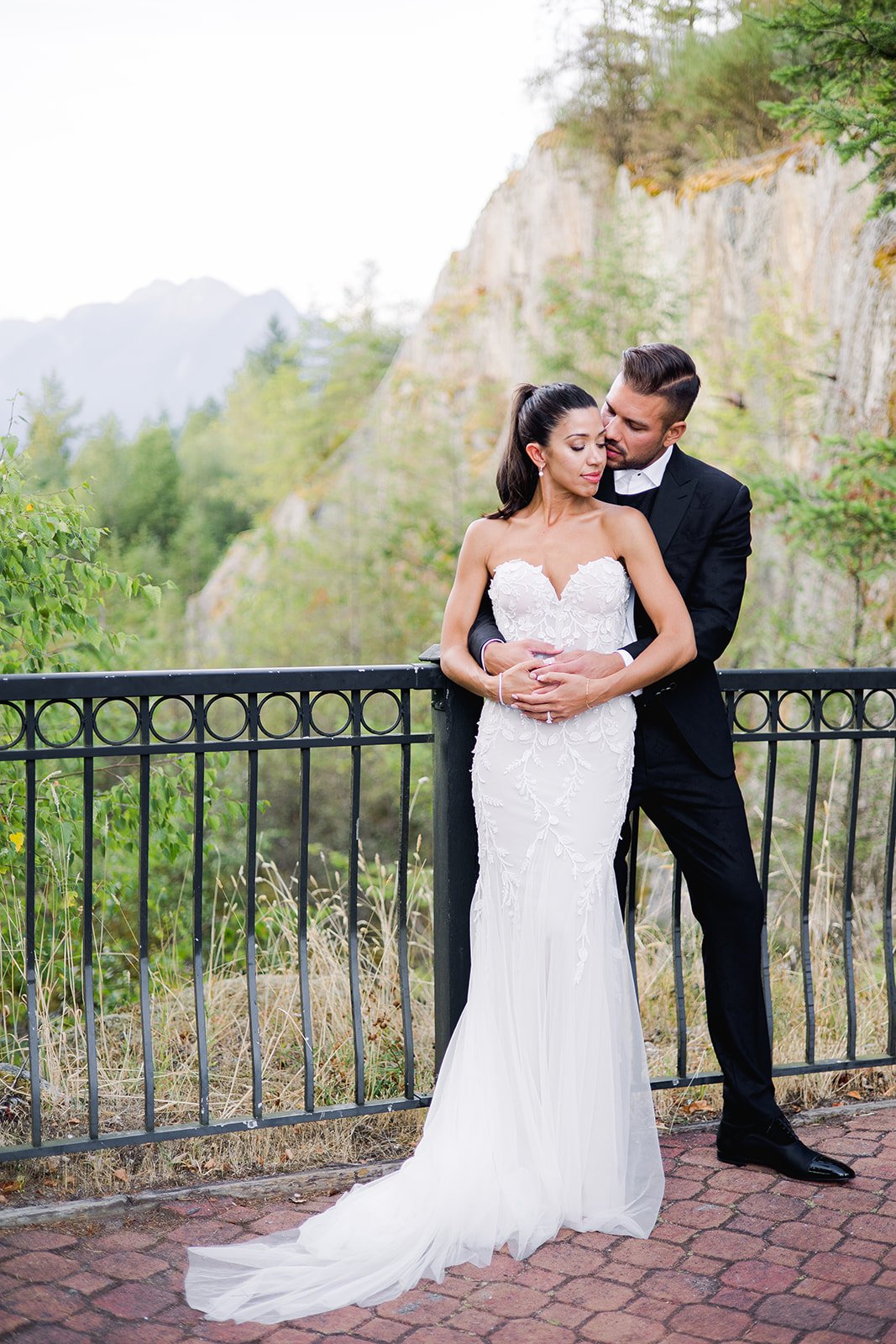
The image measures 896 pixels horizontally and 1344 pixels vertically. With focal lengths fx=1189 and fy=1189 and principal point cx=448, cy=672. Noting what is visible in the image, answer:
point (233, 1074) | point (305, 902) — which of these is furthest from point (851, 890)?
point (233, 1074)

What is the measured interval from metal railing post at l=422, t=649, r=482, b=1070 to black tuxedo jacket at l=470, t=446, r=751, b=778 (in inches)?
9.9

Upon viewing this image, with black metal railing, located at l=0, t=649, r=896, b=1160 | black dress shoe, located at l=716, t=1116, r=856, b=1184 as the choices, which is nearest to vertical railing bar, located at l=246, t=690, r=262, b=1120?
black metal railing, located at l=0, t=649, r=896, b=1160

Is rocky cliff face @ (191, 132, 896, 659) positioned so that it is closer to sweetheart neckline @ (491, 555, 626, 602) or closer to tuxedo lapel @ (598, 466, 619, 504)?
tuxedo lapel @ (598, 466, 619, 504)

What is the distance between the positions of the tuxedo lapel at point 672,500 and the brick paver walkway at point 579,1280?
70.7 inches

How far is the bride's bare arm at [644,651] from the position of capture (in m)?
3.09

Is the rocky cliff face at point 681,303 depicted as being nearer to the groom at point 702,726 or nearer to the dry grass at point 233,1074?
the groom at point 702,726

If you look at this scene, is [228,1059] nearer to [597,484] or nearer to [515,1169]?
[515,1169]

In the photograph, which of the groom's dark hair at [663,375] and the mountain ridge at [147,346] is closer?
the groom's dark hair at [663,375]

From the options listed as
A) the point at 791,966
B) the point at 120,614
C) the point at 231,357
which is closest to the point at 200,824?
the point at 791,966

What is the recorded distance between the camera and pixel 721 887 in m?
3.34

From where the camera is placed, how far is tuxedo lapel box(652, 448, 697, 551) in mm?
3275

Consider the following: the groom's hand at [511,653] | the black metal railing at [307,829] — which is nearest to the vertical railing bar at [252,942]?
the black metal railing at [307,829]

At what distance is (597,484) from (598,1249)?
1933 mm

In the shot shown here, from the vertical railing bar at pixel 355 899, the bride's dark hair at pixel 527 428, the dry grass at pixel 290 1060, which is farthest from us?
the dry grass at pixel 290 1060
